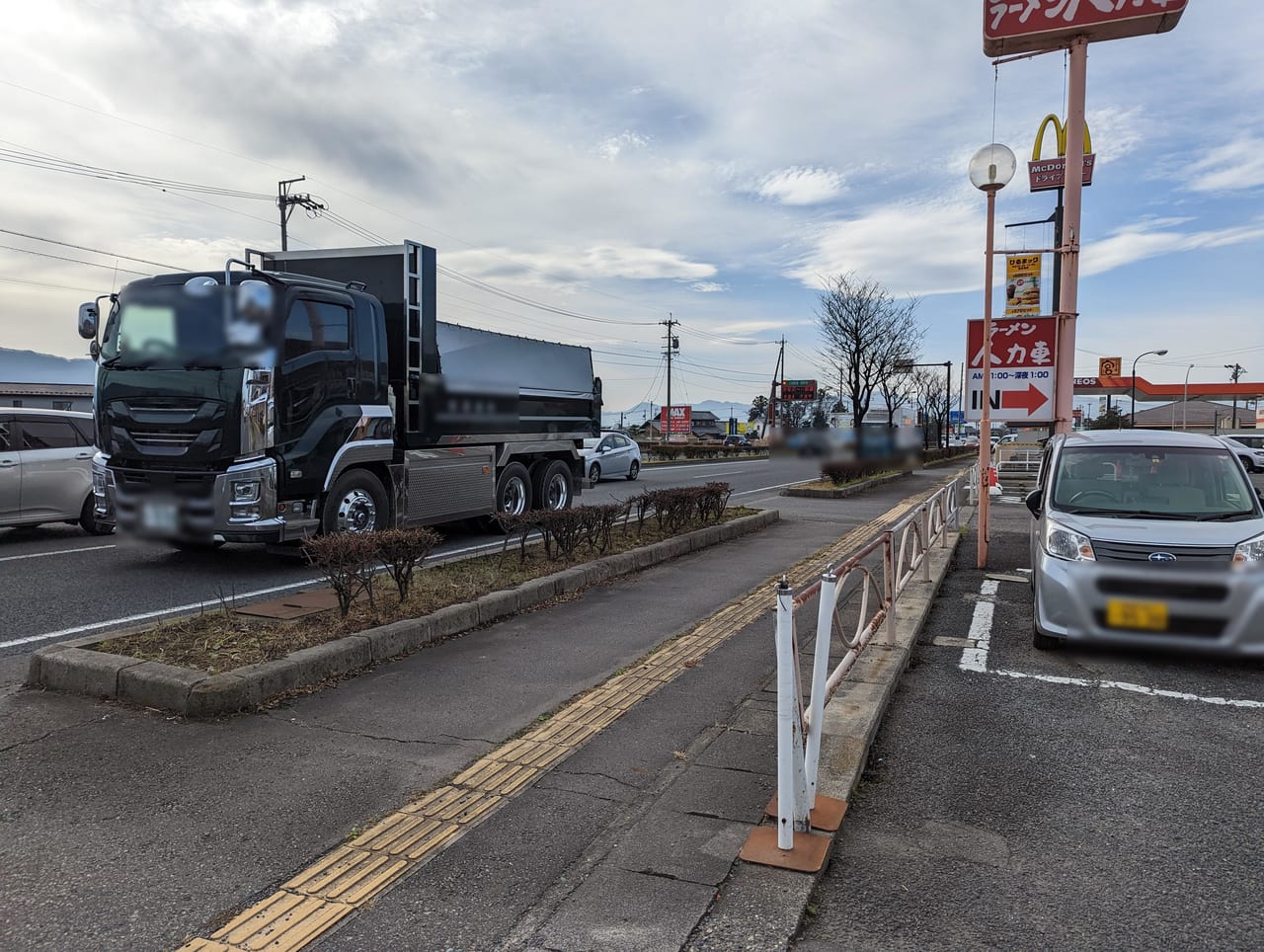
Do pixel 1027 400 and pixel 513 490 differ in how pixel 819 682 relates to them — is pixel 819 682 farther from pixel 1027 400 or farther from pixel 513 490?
pixel 513 490

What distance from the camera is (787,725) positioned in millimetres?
3057

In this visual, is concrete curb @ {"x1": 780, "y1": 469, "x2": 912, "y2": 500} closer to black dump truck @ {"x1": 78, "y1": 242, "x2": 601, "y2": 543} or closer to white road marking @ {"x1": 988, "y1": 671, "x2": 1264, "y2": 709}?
black dump truck @ {"x1": 78, "y1": 242, "x2": 601, "y2": 543}

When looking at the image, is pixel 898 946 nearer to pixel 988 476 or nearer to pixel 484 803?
pixel 484 803

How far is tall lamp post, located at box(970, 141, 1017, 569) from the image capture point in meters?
8.80

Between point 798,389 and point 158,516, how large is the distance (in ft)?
95.9

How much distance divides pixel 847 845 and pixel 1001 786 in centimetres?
103

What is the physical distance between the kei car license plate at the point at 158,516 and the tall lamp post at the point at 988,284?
8.31m

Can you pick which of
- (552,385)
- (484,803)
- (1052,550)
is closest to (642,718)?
(484,803)

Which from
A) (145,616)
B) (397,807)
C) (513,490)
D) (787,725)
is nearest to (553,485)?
(513,490)

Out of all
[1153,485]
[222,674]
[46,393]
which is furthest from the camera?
[46,393]

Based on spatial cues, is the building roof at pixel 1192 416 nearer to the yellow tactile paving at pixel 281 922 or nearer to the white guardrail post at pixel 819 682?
the white guardrail post at pixel 819 682

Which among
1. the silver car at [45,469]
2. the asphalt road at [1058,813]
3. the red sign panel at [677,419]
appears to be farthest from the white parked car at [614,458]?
the red sign panel at [677,419]

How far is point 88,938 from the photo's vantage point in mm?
2574

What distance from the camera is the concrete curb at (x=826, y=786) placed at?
263 centimetres
